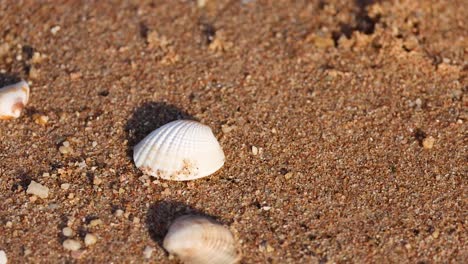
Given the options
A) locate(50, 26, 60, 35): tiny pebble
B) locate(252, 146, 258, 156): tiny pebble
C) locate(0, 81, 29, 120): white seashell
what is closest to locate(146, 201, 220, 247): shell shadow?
locate(252, 146, 258, 156): tiny pebble

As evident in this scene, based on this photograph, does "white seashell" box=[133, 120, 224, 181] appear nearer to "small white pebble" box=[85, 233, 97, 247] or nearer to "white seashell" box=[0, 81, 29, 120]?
"small white pebble" box=[85, 233, 97, 247]

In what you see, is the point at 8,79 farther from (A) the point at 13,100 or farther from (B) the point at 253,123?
(B) the point at 253,123

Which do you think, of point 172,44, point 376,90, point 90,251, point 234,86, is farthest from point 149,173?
point 376,90

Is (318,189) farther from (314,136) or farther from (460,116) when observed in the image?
(460,116)

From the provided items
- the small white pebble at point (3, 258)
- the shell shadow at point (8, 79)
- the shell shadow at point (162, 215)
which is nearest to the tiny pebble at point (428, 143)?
the shell shadow at point (162, 215)

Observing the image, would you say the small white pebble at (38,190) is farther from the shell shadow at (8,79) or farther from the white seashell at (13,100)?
the shell shadow at (8,79)

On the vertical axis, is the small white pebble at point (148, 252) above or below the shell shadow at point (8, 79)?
below
